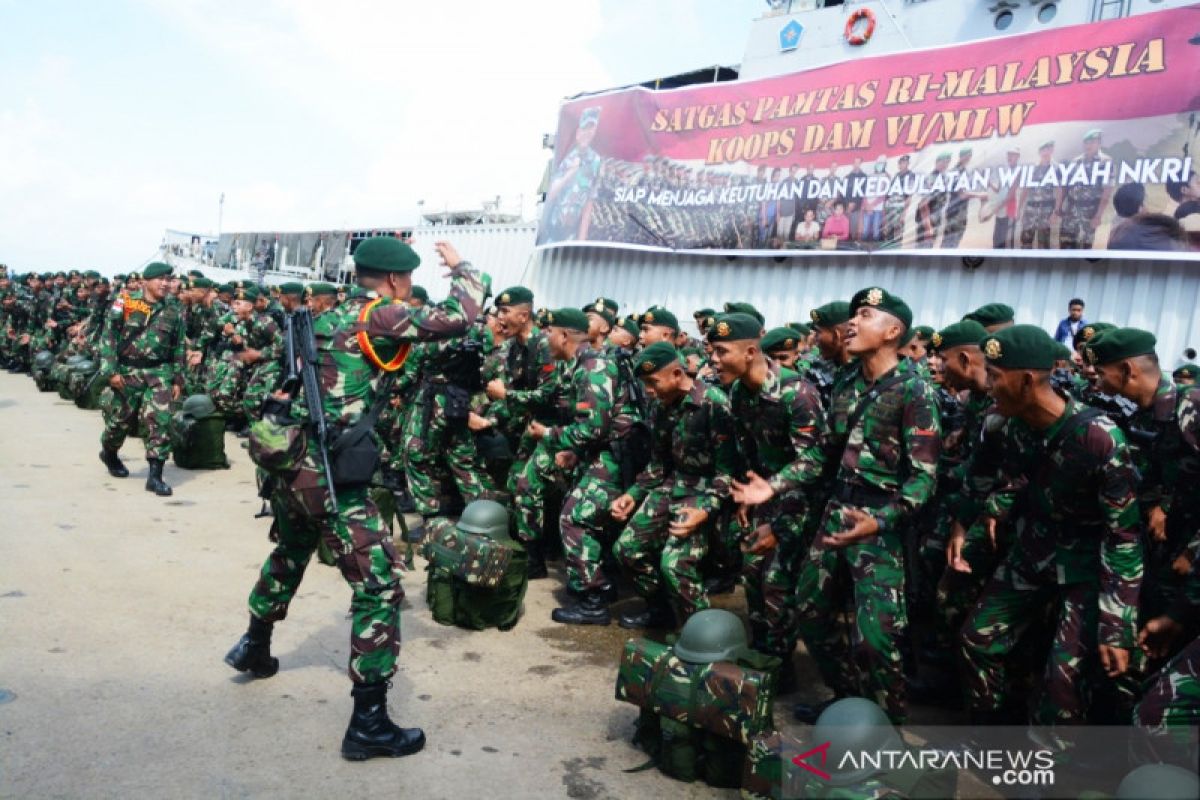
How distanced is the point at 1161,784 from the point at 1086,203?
8.13 metres

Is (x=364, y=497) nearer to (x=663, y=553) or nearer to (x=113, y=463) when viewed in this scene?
(x=663, y=553)

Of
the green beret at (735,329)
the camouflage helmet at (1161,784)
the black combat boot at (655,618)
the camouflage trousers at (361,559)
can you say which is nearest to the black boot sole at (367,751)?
the camouflage trousers at (361,559)

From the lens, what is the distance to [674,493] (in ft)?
16.5

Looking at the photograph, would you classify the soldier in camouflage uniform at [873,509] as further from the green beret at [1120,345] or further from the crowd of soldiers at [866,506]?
the green beret at [1120,345]

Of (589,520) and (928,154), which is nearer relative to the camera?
(589,520)

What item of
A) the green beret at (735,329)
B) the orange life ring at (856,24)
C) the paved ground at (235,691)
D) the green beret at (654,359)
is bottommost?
the paved ground at (235,691)

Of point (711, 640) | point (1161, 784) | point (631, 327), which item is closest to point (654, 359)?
point (711, 640)

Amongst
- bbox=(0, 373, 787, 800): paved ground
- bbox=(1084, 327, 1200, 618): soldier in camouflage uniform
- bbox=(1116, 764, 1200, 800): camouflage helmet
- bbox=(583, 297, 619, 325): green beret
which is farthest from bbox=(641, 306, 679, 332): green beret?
bbox=(1116, 764, 1200, 800): camouflage helmet

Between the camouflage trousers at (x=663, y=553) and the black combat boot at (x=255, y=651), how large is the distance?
1971 millimetres

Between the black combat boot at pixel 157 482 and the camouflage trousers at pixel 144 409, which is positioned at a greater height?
the camouflage trousers at pixel 144 409

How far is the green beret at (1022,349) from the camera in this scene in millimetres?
3387

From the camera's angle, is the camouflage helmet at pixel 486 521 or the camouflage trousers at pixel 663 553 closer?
the camouflage trousers at pixel 663 553

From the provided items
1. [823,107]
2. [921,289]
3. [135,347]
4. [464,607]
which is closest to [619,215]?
[823,107]

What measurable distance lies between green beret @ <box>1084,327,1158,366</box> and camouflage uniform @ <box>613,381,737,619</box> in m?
1.79
